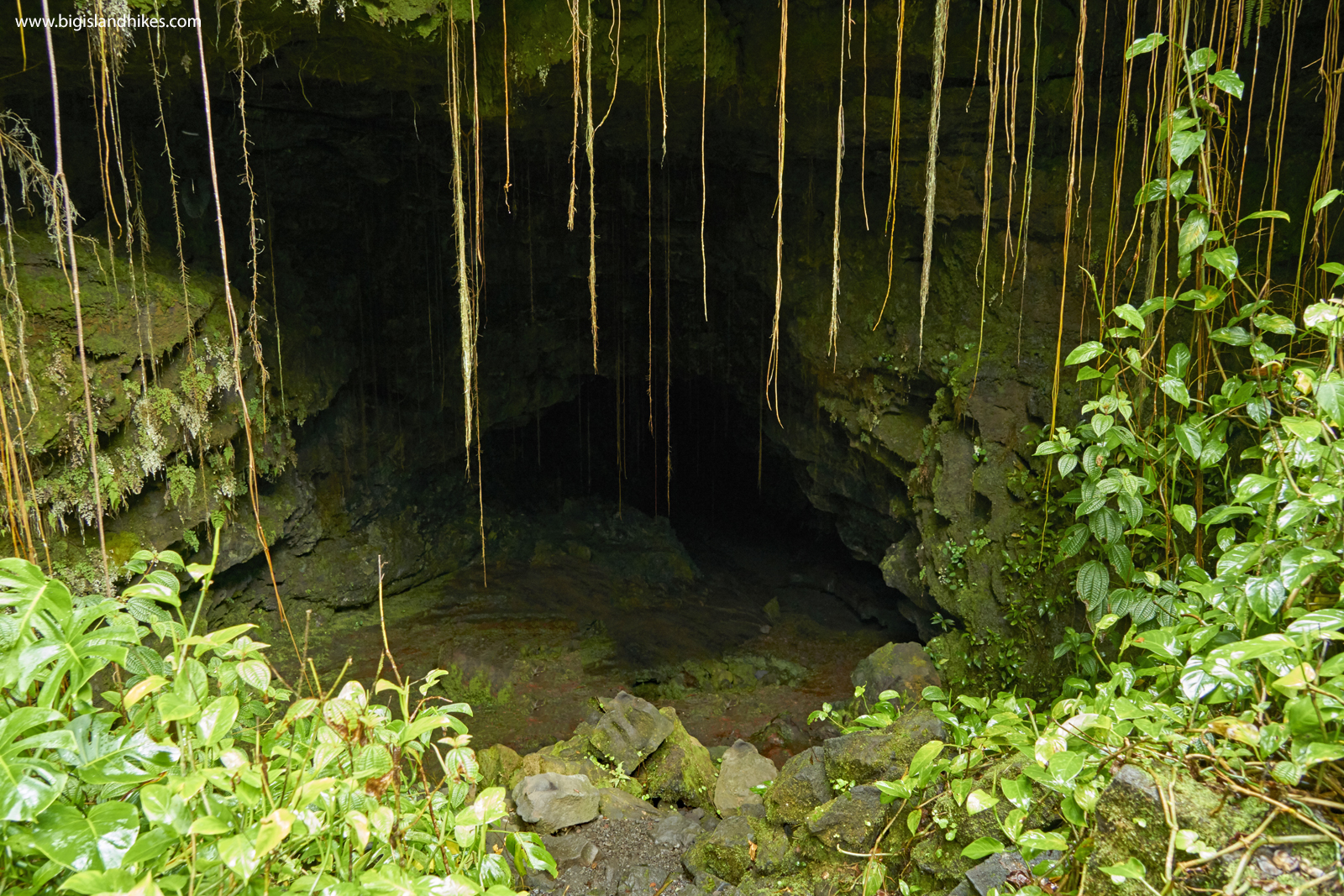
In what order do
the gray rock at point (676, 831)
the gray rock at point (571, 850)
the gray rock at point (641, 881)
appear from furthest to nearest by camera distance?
the gray rock at point (676, 831)
the gray rock at point (571, 850)
the gray rock at point (641, 881)

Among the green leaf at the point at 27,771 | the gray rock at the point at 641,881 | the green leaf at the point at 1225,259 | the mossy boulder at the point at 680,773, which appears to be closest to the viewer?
the green leaf at the point at 27,771

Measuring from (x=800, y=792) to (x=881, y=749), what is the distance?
16.9 inches

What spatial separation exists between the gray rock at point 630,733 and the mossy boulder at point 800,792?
48.9 inches

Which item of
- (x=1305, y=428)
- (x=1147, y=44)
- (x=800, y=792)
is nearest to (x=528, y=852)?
(x=1305, y=428)

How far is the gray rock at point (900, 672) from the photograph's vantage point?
4.83 m

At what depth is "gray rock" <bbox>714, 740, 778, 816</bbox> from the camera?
4152 millimetres

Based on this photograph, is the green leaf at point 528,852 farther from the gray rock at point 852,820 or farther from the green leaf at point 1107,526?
the green leaf at point 1107,526

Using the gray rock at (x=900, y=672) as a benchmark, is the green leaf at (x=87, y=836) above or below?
above

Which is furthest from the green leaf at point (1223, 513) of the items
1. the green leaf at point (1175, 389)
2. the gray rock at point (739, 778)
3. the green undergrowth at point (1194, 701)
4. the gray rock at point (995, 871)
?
the gray rock at point (739, 778)

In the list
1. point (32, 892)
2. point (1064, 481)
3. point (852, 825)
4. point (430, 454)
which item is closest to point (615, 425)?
point (430, 454)

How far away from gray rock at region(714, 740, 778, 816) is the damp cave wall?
4.50 feet

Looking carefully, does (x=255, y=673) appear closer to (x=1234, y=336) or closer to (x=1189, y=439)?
(x=1189, y=439)

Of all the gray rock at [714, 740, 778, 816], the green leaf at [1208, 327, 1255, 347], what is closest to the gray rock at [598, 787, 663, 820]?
the gray rock at [714, 740, 778, 816]

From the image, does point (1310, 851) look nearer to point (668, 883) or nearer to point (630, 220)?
point (668, 883)
